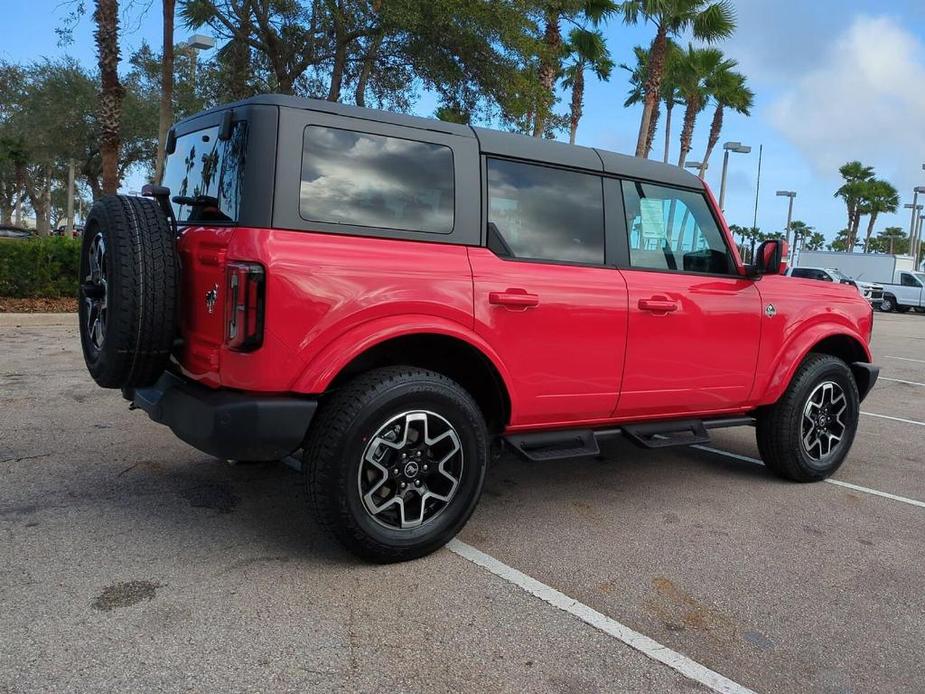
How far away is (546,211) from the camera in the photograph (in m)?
3.87

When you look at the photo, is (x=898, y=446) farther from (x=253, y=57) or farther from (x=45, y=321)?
(x=253, y=57)

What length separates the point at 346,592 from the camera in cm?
308

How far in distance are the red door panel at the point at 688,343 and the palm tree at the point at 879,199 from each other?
66.8 m

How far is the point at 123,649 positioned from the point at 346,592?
863 mm

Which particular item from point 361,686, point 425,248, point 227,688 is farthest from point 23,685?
point 425,248

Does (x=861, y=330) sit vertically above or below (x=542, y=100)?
below

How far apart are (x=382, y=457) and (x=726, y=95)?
105 feet

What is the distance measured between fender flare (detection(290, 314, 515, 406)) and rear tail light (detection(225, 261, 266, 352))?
0.26 m

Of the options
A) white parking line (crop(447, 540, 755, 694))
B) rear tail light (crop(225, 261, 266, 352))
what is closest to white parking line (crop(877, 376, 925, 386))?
white parking line (crop(447, 540, 755, 694))

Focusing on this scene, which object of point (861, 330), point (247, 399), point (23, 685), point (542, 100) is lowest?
point (23, 685)

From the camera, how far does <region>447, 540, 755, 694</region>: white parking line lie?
102 inches

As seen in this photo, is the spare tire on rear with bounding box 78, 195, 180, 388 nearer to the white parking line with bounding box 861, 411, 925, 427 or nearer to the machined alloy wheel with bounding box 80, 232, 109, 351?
the machined alloy wheel with bounding box 80, 232, 109, 351

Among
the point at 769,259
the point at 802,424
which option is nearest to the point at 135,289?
the point at 769,259

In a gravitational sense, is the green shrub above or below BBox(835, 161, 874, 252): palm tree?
below
